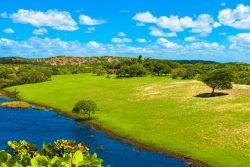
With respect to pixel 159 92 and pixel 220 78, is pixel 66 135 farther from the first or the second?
pixel 159 92

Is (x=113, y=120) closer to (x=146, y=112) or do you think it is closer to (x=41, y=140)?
(x=146, y=112)

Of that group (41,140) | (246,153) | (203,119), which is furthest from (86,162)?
(203,119)

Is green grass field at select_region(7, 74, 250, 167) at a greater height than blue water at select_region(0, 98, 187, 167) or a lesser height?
greater

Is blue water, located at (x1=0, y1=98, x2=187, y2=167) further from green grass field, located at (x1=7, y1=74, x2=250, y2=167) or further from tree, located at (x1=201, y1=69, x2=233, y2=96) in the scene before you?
tree, located at (x1=201, y1=69, x2=233, y2=96)

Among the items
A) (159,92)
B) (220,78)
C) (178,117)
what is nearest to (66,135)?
(178,117)

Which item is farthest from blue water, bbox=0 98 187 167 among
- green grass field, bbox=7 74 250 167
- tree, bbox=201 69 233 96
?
tree, bbox=201 69 233 96

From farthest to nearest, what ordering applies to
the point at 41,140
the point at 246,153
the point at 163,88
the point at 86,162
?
Result: the point at 163,88
the point at 41,140
the point at 246,153
the point at 86,162

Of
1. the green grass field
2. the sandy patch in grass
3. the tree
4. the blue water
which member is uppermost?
the tree
